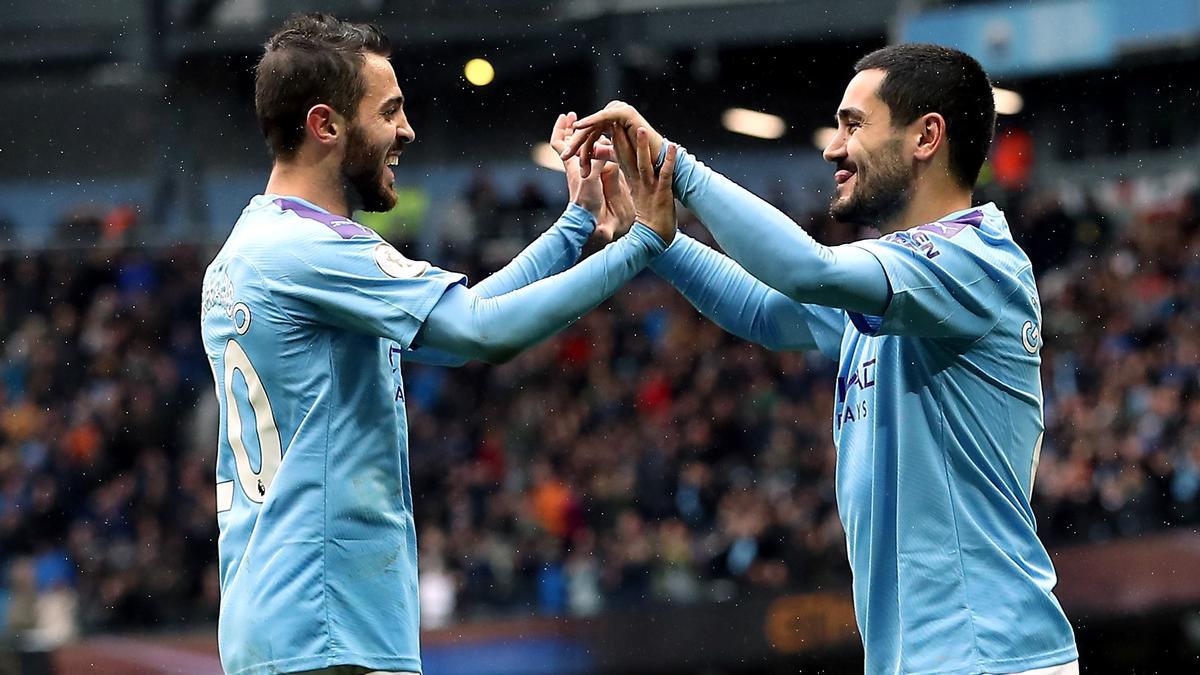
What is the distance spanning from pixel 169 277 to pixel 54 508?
2.58m

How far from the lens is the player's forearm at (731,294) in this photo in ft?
13.0

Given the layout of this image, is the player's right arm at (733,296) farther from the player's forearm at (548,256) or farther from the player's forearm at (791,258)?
the player's forearm at (791,258)

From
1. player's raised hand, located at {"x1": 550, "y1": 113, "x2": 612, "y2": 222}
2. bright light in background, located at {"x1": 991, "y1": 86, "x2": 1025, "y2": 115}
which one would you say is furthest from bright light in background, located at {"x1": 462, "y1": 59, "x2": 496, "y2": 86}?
player's raised hand, located at {"x1": 550, "y1": 113, "x2": 612, "y2": 222}

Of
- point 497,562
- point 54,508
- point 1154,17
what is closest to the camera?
point 497,562

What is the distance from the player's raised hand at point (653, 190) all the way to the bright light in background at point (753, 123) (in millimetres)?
6484

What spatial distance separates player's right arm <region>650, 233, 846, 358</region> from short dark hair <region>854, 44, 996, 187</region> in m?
0.63

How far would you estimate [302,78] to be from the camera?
130 inches

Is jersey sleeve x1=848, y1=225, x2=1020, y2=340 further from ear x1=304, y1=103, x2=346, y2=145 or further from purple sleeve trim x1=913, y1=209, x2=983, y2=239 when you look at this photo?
ear x1=304, y1=103, x2=346, y2=145

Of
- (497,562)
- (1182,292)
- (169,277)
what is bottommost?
(497,562)

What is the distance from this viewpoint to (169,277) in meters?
16.0

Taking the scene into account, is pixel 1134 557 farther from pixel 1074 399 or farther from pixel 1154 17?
pixel 1154 17

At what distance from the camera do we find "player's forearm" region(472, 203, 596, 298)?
3.53 metres

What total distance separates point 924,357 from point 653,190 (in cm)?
65

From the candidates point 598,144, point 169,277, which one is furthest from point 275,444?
point 169,277
